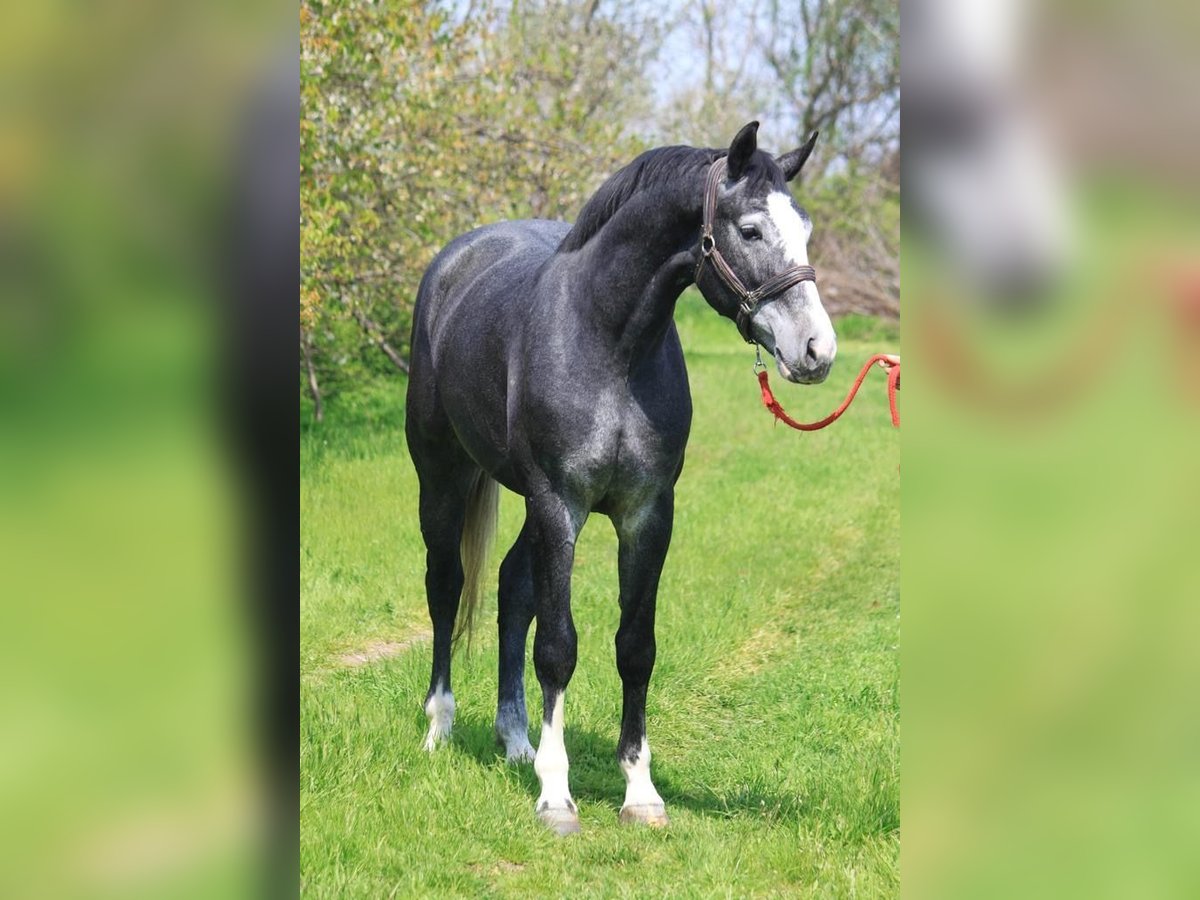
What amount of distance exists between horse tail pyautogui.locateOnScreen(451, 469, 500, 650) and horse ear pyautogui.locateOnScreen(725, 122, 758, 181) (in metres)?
2.05

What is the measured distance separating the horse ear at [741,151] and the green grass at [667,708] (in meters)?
1.92

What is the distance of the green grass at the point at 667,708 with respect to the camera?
3.50m

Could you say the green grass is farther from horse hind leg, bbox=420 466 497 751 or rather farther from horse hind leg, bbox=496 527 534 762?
horse hind leg, bbox=420 466 497 751

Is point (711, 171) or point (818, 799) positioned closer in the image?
point (711, 171)

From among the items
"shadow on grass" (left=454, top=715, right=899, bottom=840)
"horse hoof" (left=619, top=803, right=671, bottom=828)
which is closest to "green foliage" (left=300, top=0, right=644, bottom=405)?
"shadow on grass" (left=454, top=715, right=899, bottom=840)

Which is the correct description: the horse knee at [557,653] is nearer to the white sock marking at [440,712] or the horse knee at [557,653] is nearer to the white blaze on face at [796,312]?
the white sock marking at [440,712]

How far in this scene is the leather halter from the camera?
3.24 metres
